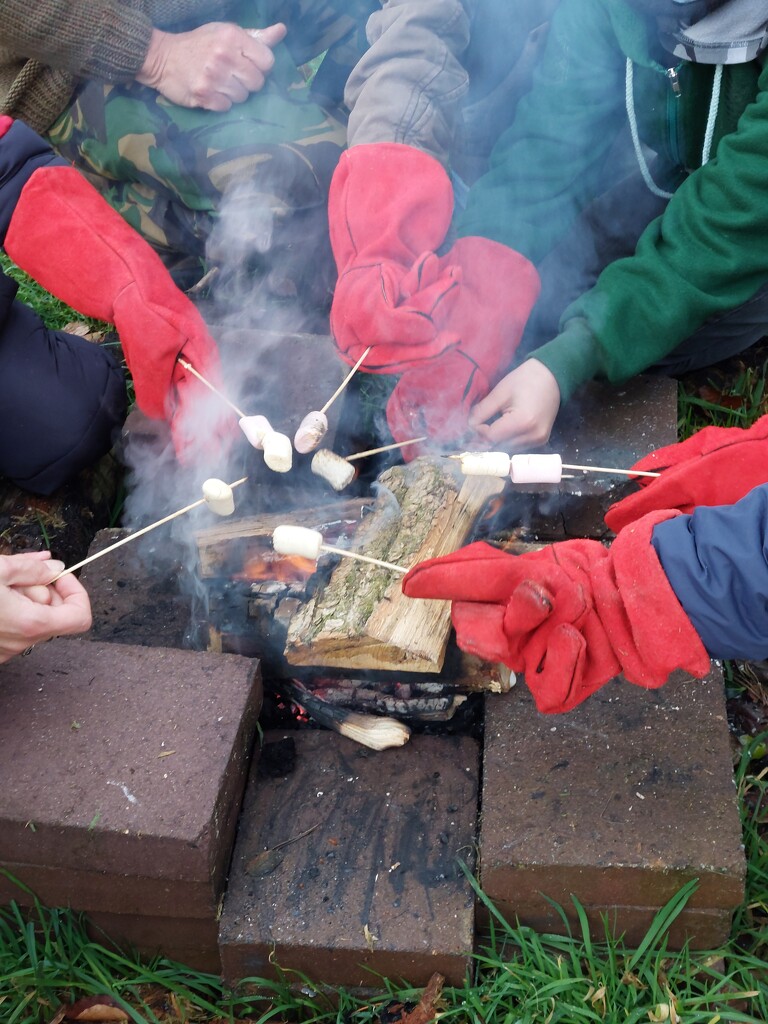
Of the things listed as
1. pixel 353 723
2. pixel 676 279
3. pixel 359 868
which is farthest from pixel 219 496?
pixel 676 279

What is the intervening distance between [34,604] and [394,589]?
0.86 m

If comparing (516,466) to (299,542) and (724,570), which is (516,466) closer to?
(299,542)

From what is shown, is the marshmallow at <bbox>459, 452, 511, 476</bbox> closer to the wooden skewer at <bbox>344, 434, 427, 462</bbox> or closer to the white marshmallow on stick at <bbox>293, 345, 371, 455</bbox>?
the wooden skewer at <bbox>344, 434, 427, 462</bbox>

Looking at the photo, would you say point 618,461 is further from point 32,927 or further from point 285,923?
point 32,927

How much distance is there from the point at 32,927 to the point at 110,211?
2.15 m

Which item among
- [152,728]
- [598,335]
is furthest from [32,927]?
[598,335]

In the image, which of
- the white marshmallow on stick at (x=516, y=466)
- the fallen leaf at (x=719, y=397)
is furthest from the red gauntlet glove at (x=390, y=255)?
the fallen leaf at (x=719, y=397)

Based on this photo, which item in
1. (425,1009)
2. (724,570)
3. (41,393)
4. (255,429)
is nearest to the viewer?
(724,570)

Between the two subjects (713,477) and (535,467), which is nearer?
(713,477)

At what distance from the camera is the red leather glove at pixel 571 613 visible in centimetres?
164

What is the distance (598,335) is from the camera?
2650 mm

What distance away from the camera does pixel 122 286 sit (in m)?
2.67

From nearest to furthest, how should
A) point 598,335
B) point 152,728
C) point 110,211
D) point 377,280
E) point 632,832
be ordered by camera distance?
1. point 632,832
2. point 152,728
3. point 377,280
4. point 598,335
5. point 110,211

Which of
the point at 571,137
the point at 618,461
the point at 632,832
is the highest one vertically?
the point at 571,137
